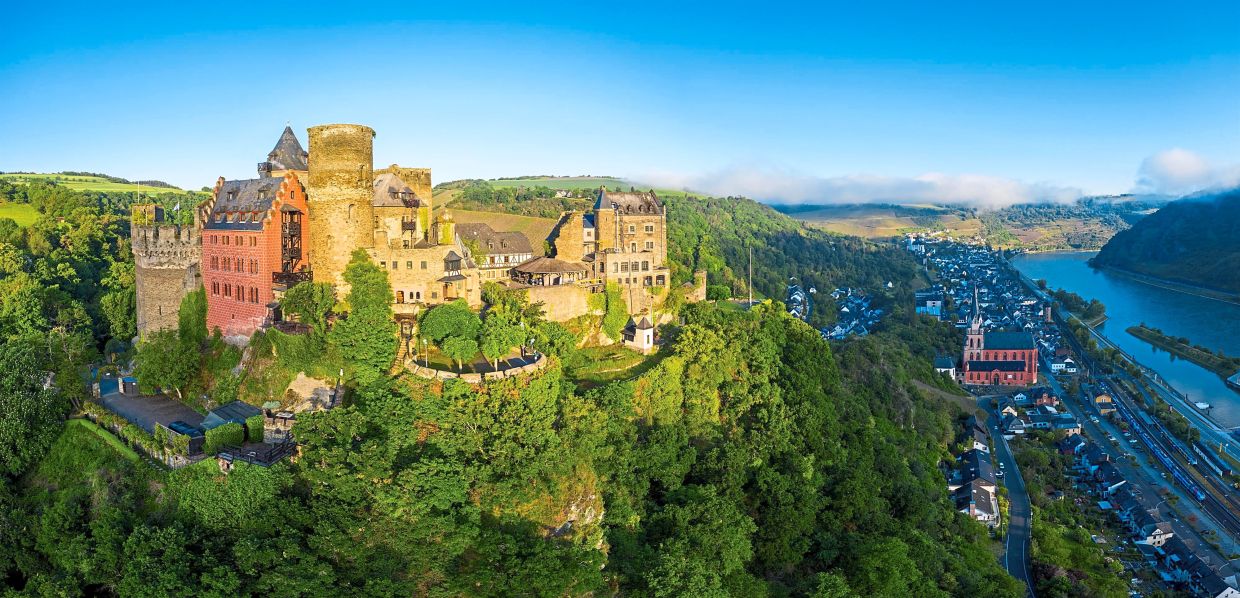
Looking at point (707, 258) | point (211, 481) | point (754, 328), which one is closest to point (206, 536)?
point (211, 481)

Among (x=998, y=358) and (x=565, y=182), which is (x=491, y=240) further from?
(x=565, y=182)

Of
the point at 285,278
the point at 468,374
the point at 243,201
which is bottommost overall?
the point at 468,374

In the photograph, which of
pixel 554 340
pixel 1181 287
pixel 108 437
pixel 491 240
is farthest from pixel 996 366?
pixel 1181 287

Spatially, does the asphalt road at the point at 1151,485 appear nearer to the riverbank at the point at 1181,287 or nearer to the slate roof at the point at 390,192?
the slate roof at the point at 390,192

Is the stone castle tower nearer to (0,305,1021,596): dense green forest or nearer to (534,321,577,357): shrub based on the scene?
(0,305,1021,596): dense green forest

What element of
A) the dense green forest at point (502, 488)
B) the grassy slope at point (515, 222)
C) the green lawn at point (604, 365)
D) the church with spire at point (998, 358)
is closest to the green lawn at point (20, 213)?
the dense green forest at point (502, 488)

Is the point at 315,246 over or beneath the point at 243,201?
beneath
